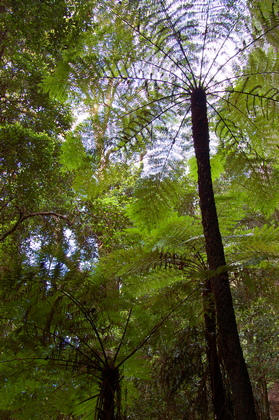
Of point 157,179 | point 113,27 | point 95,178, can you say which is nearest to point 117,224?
point 95,178

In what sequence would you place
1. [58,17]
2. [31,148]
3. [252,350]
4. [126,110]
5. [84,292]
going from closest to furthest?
[84,292] < [126,110] < [58,17] < [31,148] < [252,350]

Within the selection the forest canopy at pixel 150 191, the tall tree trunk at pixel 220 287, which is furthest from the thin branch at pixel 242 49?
the tall tree trunk at pixel 220 287

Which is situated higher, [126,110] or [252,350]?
[126,110]

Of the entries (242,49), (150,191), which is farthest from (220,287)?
(242,49)

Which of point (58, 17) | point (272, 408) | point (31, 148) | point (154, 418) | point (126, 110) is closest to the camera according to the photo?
point (126, 110)

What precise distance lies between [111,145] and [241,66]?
40.1 inches

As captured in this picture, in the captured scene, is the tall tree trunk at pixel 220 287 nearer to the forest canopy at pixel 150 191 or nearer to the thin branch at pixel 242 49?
the forest canopy at pixel 150 191

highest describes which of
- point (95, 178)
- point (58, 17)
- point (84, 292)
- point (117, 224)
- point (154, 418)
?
point (58, 17)

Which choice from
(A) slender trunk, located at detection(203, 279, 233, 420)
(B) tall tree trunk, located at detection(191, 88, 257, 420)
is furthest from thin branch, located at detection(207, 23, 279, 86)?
(A) slender trunk, located at detection(203, 279, 233, 420)

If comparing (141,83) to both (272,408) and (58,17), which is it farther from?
(272,408)

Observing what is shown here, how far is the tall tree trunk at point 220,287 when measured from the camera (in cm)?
111

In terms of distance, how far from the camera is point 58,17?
9.98 feet

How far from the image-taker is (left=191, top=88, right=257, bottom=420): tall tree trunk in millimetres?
1108

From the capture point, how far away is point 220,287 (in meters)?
1.25
